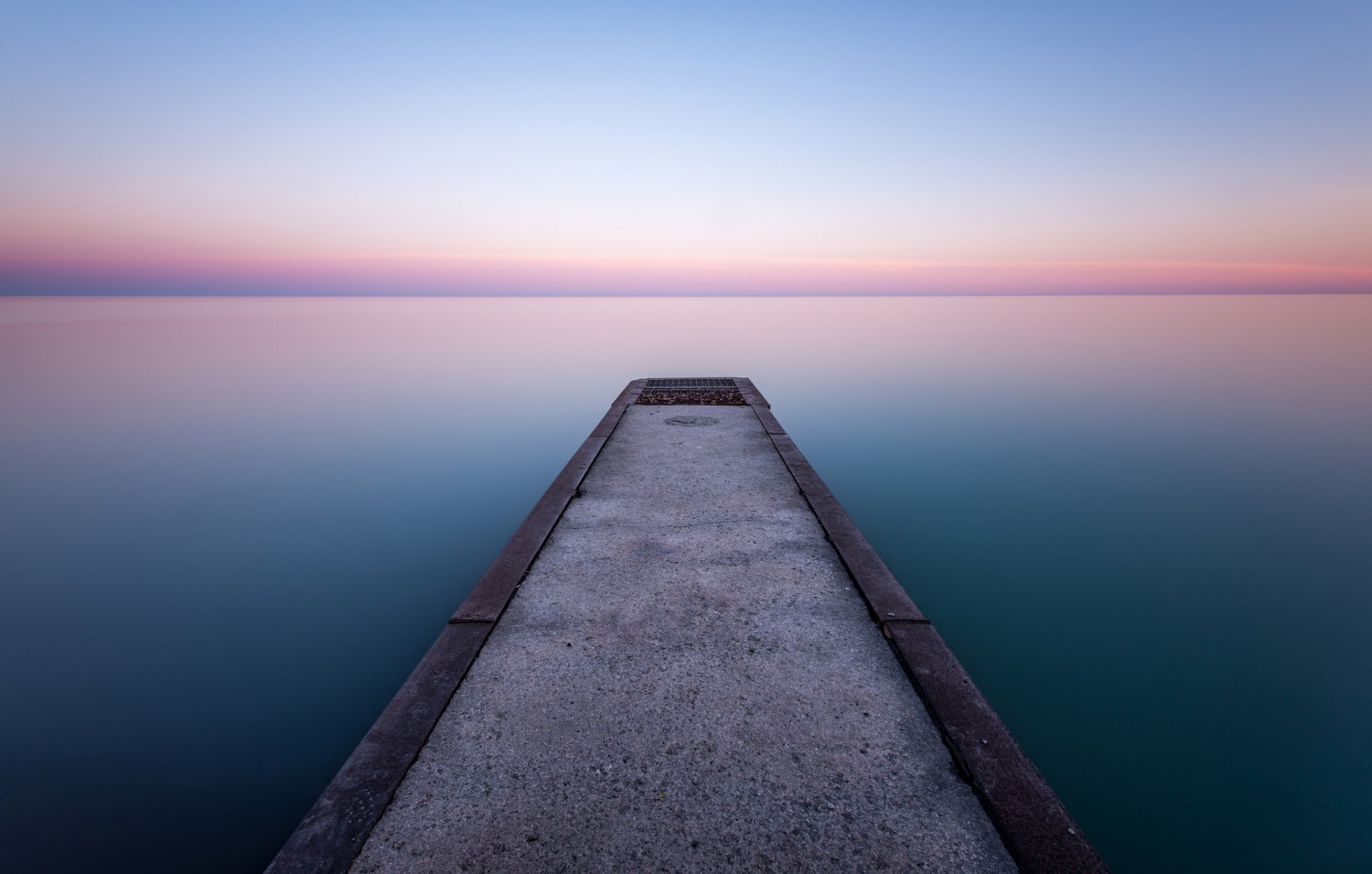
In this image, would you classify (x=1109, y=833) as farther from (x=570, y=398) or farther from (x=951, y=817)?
(x=570, y=398)

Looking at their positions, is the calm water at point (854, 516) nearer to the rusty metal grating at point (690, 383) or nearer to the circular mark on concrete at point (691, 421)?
the rusty metal grating at point (690, 383)

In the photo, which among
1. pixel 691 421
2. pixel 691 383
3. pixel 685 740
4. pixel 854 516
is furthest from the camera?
pixel 691 383

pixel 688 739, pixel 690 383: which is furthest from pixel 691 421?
pixel 688 739

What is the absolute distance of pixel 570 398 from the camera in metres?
20.8

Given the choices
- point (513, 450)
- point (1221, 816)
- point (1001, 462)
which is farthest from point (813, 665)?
point (513, 450)

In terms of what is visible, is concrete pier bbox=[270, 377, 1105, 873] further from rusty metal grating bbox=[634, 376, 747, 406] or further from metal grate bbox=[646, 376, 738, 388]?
metal grate bbox=[646, 376, 738, 388]

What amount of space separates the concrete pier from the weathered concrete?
0.04 feet

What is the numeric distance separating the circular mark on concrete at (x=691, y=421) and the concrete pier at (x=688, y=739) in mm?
5861

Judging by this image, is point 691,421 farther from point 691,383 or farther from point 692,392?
point 691,383

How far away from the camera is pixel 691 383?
17312 millimetres

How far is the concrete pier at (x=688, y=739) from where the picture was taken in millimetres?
2787

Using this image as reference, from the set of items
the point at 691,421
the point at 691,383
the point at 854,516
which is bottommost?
the point at 854,516

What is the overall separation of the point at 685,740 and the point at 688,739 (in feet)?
0.06

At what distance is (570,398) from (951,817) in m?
18.9
